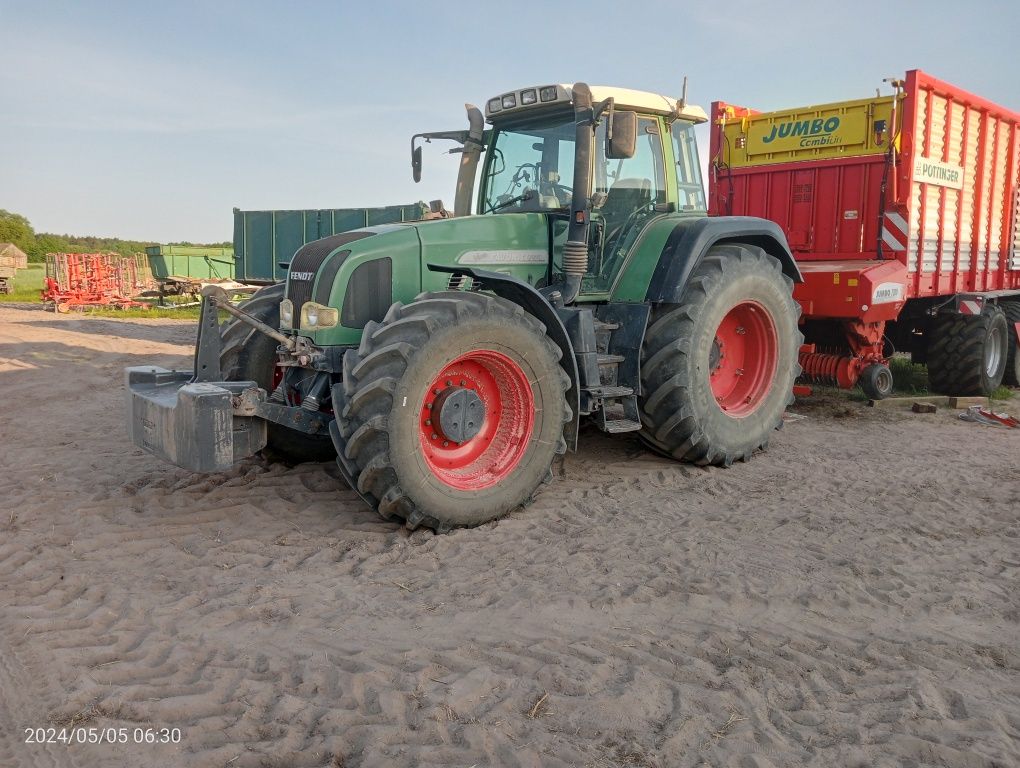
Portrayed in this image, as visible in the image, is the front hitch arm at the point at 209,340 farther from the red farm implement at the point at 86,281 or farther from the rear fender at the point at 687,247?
the red farm implement at the point at 86,281

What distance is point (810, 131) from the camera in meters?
8.71

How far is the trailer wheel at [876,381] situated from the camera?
27.7ft

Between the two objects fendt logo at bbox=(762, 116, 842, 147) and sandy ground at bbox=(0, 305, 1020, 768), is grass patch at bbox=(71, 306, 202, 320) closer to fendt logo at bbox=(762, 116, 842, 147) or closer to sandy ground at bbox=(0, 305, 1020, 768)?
fendt logo at bbox=(762, 116, 842, 147)

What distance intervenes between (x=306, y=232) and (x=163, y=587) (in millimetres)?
15622

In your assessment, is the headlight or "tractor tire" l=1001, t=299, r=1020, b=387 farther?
"tractor tire" l=1001, t=299, r=1020, b=387

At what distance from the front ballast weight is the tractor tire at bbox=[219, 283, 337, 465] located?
1.33 ft

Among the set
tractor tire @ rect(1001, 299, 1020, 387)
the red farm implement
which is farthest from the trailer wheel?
the red farm implement

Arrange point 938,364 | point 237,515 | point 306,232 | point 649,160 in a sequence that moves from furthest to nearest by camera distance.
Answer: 1. point 306,232
2. point 938,364
3. point 649,160
4. point 237,515

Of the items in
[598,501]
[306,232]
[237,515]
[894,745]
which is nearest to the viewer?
[894,745]

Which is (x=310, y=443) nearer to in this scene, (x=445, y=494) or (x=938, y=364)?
(x=445, y=494)

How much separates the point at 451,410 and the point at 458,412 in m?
0.05

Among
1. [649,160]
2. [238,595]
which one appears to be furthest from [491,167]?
[238,595]

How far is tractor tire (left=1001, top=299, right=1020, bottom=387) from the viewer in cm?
991

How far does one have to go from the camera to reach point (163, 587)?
3.91m
